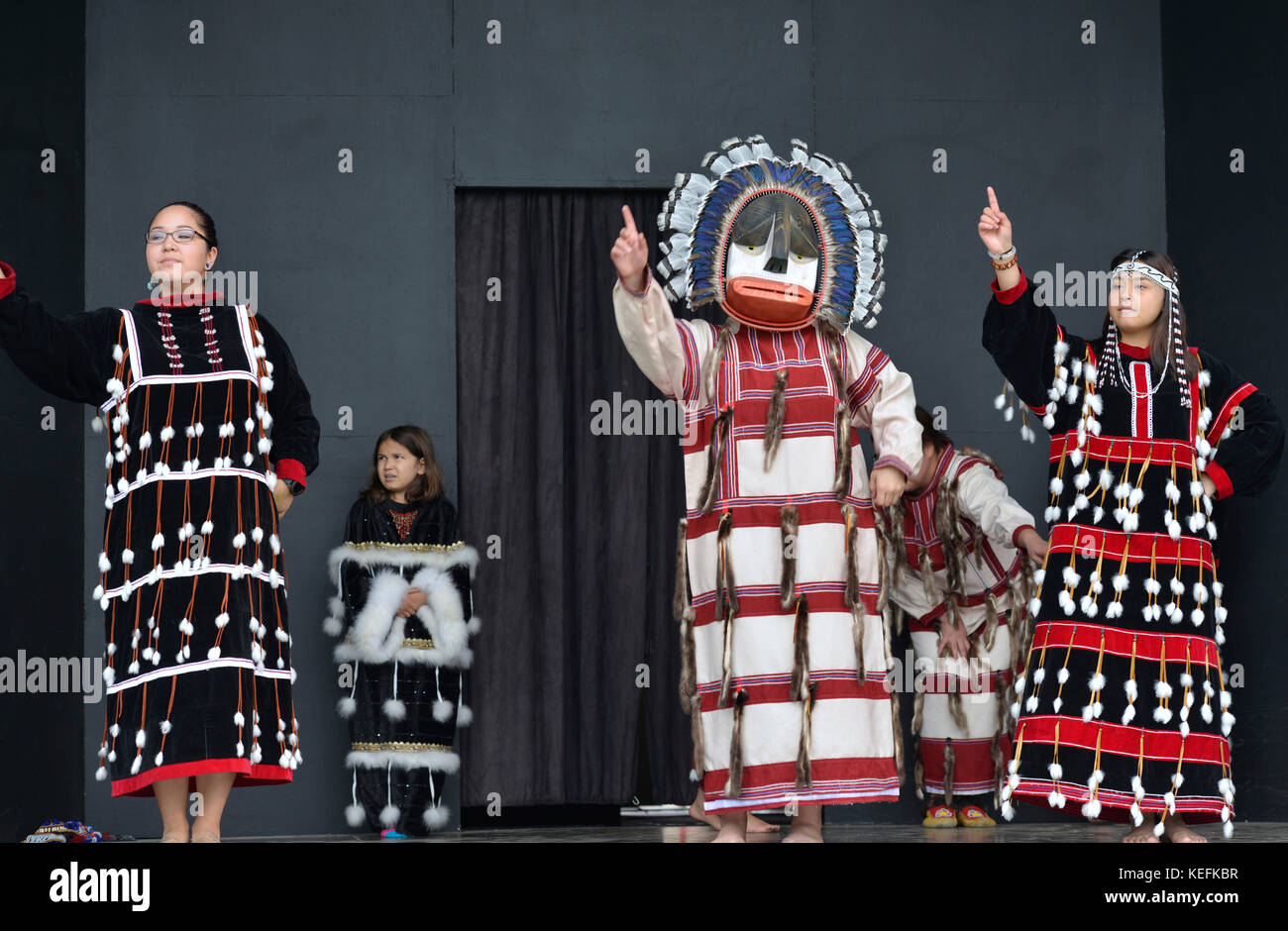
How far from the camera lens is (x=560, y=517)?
6.31 m

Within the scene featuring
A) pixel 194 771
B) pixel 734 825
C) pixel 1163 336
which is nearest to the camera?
pixel 194 771

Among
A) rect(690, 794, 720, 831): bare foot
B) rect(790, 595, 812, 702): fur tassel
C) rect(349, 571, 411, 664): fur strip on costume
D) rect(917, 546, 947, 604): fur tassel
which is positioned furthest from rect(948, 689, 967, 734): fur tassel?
rect(349, 571, 411, 664): fur strip on costume

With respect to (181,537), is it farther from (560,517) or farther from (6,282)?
(560,517)

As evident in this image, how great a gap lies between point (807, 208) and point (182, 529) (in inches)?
79.2

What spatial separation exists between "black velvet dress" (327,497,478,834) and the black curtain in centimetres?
36

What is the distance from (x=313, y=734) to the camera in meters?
6.08

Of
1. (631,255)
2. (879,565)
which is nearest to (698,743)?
(879,565)

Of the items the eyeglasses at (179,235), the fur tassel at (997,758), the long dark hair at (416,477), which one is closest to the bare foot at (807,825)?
the fur tassel at (997,758)

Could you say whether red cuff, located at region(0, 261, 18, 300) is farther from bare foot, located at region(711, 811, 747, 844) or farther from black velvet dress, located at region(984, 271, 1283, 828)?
black velvet dress, located at region(984, 271, 1283, 828)

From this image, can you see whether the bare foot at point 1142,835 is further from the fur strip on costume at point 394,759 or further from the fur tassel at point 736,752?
the fur strip on costume at point 394,759

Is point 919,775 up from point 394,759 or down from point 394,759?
down

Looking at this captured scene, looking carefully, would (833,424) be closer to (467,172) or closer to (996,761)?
(996,761)
